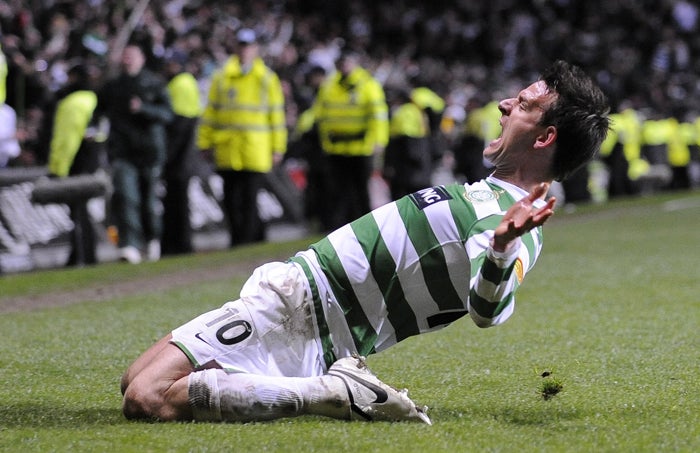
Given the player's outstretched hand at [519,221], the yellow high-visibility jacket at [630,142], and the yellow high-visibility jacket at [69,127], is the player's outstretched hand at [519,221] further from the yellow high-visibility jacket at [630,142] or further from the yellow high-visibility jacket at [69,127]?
the yellow high-visibility jacket at [630,142]

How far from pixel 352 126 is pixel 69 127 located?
11.5 ft


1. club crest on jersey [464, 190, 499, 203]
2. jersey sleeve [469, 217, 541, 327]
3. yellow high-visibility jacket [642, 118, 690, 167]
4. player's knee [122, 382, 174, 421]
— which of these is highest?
club crest on jersey [464, 190, 499, 203]

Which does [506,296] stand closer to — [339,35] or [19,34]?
[19,34]

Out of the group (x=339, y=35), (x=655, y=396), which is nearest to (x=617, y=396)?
(x=655, y=396)

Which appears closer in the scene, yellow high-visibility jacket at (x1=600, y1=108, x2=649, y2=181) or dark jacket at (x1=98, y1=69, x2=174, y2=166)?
dark jacket at (x1=98, y1=69, x2=174, y2=166)

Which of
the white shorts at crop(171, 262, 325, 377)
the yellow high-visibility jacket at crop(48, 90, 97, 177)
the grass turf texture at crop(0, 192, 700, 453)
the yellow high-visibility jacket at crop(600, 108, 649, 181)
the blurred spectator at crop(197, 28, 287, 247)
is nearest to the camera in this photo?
the grass turf texture at crop(0, 192, 700, 453)

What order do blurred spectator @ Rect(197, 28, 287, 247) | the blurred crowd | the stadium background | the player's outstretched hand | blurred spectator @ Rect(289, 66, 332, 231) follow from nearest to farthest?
the player's outstretched hand < blurred spectator @ Rect(197, 28, 287, 247) < the stadium background < the blurred crowd < blurred spectator @ Rect(289, 66, 332, 231)

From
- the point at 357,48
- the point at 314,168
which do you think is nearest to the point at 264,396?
the point at 314,168

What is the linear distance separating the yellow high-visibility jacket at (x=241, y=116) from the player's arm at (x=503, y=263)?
29.6 feet

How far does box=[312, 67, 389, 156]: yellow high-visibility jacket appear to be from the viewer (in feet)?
46.5

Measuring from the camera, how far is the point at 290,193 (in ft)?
54.1

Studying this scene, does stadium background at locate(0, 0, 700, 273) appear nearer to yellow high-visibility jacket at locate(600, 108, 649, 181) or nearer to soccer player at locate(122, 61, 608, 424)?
yellow high-visibility jacket at locate(600, 108, 649, 181)

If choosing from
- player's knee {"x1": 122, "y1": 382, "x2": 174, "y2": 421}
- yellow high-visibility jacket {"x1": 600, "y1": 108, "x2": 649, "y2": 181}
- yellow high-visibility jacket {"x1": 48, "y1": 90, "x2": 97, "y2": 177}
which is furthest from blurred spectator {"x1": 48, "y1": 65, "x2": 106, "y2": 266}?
yellow high-visibility jacket {"x1": 600, "y1": 108, "x2": 649, "y2": 181}

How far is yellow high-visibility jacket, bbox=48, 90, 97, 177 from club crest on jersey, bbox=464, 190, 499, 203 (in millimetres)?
8086
